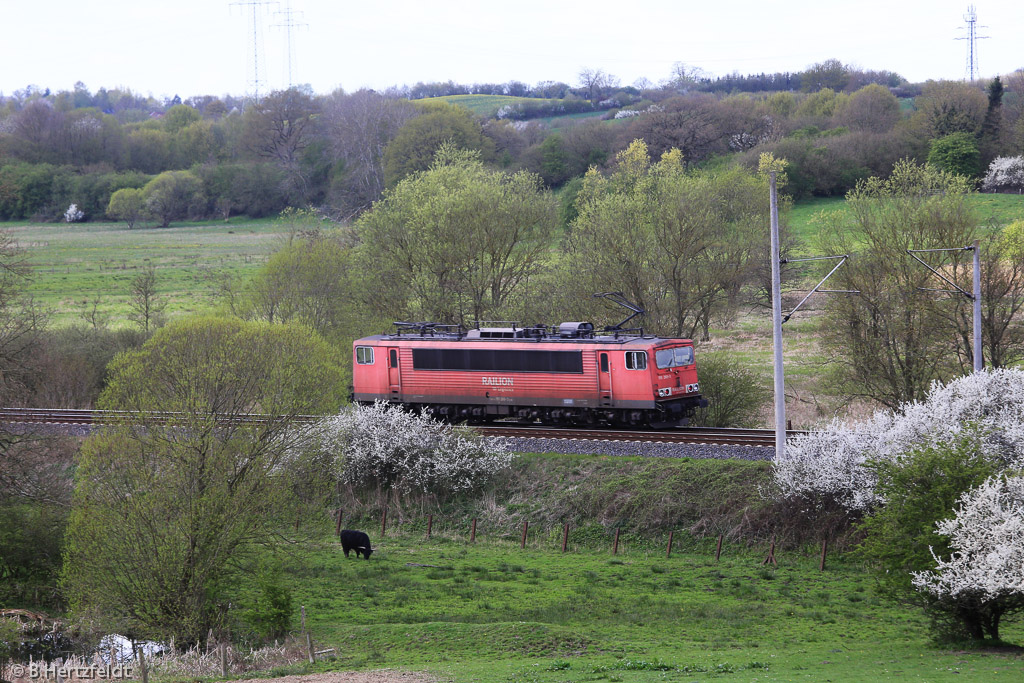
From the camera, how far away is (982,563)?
17.9 metres

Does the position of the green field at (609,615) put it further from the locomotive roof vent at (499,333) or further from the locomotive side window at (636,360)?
the locomotive roof vent at (499,333)

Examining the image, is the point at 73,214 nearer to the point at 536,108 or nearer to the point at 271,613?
the point at 536,108

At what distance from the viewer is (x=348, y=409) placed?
1350 inches

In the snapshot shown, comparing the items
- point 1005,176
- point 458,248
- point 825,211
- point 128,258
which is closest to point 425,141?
point 128,258

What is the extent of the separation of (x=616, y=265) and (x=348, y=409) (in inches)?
655

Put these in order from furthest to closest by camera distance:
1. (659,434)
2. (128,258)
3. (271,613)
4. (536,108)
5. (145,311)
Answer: (536,108)
(128,258)
(145,311)
(659,434)
(271,613)

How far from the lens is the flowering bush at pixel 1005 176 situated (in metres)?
71.8

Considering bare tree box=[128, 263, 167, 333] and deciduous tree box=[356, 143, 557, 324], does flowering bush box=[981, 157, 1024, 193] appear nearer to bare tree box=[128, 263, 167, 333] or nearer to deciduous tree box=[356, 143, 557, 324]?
deciduous tree box=[356, 143, 557, 324]

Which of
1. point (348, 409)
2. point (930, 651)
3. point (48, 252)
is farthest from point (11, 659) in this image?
point (48, 252)

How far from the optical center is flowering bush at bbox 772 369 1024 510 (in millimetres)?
24125

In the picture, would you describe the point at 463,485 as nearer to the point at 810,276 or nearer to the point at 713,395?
the point at 713,395

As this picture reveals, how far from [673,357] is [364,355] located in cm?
1279

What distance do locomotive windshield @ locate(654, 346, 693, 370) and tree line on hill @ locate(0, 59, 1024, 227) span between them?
141 feet

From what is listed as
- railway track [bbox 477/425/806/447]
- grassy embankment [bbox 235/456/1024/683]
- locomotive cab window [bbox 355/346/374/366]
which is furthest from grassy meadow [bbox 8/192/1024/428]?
locomotive cab window [bbox 355/346/374/366]
